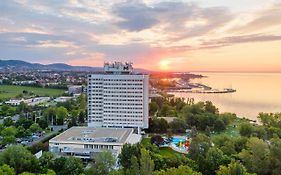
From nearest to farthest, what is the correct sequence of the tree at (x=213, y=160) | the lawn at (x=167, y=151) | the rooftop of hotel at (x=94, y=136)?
the tree at (x=213, y=160), the rooftop of hotel at (x=94, y=136), the lawn at (x=167, y=151)

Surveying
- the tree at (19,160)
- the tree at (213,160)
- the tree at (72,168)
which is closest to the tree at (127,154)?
the tree at (72,168)

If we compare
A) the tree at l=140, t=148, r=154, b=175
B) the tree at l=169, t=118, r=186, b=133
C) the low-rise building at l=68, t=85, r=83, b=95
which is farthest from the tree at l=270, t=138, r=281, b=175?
the low-rise building at l=68, t=85, r=83, b=95

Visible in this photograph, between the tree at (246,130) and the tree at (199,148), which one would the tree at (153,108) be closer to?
the tree at (246,130)

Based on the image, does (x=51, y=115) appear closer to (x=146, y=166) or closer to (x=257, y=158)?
(x=146, y=166)

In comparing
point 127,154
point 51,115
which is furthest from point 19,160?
point 51,115

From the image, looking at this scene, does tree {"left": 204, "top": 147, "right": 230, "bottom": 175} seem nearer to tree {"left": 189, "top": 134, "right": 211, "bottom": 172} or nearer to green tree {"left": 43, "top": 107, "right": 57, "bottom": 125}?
tree {"left": 189, "top": 134, "right": 211, "bottom": 172}

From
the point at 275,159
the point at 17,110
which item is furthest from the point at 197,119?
the point at 17,110
